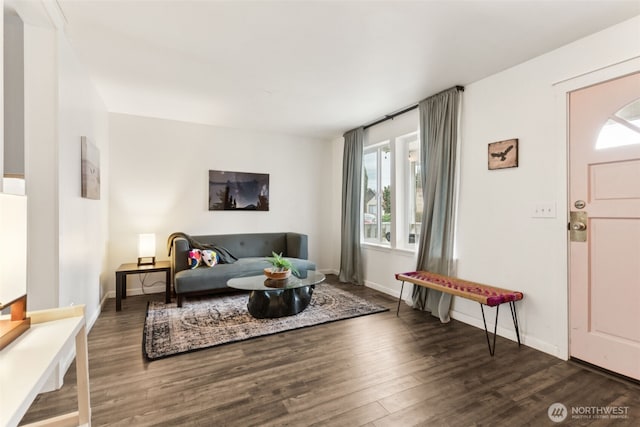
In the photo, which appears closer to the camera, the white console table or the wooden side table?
the white console table

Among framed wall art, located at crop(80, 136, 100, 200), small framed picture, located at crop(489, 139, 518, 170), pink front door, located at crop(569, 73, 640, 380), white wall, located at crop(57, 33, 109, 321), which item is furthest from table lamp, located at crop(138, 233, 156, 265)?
pink front door, located at crop(569, 73, 640, 380)

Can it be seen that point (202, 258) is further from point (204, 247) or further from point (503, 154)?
point (503, 154)

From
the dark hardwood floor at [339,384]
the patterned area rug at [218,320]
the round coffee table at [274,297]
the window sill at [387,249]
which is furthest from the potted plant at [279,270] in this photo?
the window sill at [387,249]

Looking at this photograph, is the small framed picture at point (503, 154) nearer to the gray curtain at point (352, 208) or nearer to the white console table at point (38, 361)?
the gray curtain at point (352, 208)

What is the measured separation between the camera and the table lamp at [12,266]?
1094mm

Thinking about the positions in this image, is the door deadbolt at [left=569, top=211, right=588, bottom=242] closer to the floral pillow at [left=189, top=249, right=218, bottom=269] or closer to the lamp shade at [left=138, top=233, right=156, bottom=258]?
the floral pillow at [left=189, top=249, right=218, bottom=269]

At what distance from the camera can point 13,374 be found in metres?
0.91

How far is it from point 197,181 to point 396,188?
294 cm

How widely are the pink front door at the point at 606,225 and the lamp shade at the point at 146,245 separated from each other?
4.41m

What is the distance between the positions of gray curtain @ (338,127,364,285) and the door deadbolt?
275 centimetres

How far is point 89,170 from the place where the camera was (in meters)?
2.79

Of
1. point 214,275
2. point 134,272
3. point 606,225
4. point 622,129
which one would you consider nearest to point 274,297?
point 214,275

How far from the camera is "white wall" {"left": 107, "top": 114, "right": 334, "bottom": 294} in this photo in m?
4.11

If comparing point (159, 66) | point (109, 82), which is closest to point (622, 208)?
point (159, 66)
